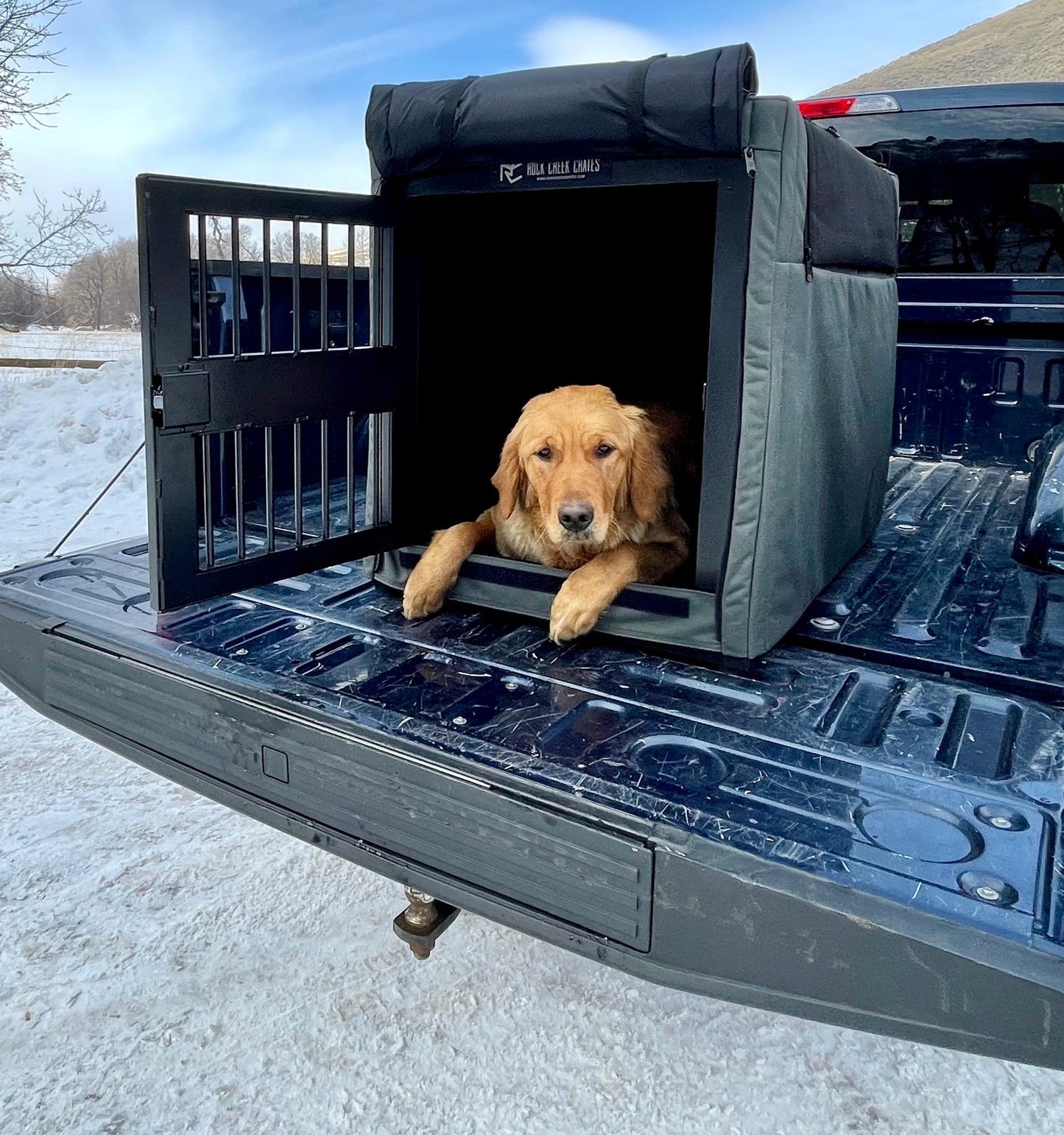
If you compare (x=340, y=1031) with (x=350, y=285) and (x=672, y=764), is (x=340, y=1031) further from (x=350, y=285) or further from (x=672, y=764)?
(x=350, y=285)

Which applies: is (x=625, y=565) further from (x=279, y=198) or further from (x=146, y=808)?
(x=146, y=808)

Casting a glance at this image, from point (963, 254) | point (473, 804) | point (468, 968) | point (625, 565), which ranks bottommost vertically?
point (468, 968)

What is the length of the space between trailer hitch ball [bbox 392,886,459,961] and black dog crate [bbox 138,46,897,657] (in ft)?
2.52

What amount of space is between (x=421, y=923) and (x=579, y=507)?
41.5 inches

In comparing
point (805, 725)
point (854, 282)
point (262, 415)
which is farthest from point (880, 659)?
point (262, 415)

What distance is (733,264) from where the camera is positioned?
2.22m

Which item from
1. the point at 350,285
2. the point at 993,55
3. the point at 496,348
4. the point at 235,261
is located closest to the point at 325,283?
the point at 350,285

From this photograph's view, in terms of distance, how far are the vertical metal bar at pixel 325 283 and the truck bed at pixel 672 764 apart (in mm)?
710

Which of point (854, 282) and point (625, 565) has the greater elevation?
point (854, 282)

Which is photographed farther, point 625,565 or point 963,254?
point 963,254

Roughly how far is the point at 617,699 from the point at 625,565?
0.52 m

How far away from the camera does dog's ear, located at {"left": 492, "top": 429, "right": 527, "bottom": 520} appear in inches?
111

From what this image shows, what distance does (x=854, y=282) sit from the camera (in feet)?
9.04

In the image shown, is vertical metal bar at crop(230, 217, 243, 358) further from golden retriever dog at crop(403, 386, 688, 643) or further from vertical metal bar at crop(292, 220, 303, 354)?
golden retriever dog at crop(403, 386, 688, 643)
